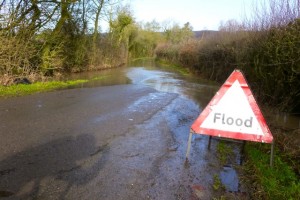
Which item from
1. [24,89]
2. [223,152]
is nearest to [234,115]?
[223,152]

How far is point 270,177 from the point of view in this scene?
457 centimetres

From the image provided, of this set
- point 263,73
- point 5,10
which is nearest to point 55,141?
point 263,73

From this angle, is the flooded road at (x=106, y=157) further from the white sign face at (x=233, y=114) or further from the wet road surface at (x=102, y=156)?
the white sign face at (x=233, y=114)

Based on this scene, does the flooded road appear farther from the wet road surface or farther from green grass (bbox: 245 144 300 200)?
green grass (bbox: 245 144 300 200)

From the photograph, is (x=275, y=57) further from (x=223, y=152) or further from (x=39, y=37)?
(x=39, y=37)

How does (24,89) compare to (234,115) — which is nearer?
(234,115)

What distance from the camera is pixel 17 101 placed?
981cm

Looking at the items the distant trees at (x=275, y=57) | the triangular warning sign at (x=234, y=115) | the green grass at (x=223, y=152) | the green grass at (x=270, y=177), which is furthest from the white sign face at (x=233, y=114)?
the distant trees at (x=275, y=57)

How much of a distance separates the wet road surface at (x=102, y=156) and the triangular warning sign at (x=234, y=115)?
676 mm

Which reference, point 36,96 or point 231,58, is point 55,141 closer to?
point 36,96

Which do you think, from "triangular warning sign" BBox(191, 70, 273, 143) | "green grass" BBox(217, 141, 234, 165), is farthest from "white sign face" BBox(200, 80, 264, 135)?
"green grass" BBox(217, 141, 234, 165)

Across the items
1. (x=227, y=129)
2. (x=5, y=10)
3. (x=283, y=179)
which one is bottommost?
(x=283, y=179)

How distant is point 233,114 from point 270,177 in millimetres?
1172

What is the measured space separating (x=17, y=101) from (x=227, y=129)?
758cm
